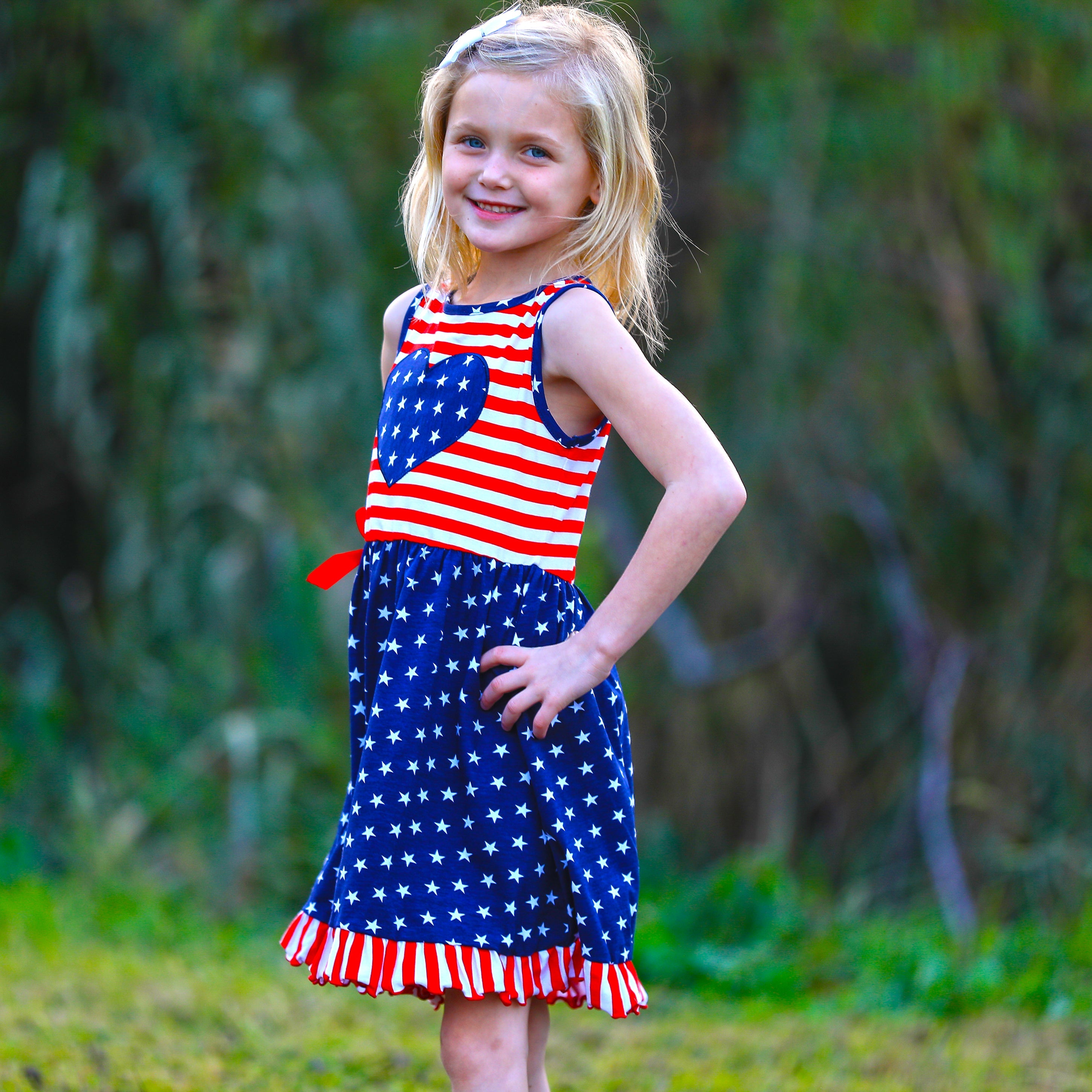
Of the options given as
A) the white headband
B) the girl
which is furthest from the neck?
the white headband

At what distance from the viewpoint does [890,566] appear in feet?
13.7

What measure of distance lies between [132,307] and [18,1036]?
2024 millimetres

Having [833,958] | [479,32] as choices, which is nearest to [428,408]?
[479,32]

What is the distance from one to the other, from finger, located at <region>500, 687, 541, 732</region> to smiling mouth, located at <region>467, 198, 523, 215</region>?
0.59 m

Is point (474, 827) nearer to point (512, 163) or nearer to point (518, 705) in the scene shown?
point (518, 705)

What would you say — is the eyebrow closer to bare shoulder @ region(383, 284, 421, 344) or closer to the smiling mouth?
the smiling mouth

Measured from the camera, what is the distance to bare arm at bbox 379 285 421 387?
1809mm

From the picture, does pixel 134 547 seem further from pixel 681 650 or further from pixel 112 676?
pixel 681 650

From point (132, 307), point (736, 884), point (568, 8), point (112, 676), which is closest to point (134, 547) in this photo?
point (112, 676)

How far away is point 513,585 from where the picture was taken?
1598 millimetres

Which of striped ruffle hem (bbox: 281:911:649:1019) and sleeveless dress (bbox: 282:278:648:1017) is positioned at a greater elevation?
sleeveless dress (bbox: 282:278:648:1017)

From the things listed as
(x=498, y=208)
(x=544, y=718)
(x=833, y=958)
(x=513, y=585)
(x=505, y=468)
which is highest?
(x=498, y=208)

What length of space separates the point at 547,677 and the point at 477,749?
5.0 inches

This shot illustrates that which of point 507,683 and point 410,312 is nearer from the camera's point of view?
point 507,683
